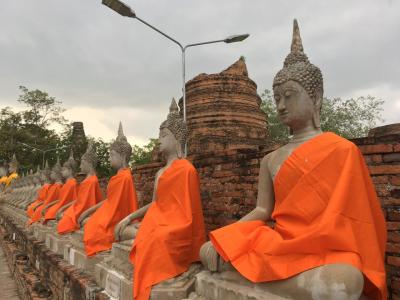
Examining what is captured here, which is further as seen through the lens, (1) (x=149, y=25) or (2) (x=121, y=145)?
(1) (x=149, y=25)

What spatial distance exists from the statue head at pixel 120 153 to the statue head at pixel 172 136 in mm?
1500

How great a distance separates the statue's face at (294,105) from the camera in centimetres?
288

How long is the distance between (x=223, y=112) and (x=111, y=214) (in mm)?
7112

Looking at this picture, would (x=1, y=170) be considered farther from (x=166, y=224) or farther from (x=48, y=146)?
(x=166, y=224)

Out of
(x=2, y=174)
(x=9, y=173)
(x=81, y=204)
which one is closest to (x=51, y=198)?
(x=81, y=204)

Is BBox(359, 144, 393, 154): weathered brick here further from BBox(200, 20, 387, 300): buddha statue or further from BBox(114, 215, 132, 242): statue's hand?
BBox(114, 215, 132, 242): statue's hand

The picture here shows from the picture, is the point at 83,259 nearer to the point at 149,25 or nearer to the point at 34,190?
the point at 149,25

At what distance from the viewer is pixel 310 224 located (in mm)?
2477

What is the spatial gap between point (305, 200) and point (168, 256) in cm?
160

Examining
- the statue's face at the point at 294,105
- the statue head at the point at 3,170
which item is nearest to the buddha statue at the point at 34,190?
the statue's face at the point at 294,105

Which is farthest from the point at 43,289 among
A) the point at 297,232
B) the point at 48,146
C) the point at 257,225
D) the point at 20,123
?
the point at 20,123

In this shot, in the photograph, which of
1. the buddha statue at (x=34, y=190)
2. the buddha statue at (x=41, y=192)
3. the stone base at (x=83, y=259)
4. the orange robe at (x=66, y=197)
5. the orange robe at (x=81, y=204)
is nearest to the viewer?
the stone base at (x=83, y=259)

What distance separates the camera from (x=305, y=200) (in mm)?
2531

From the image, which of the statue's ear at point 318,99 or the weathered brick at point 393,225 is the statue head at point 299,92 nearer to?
the statue's ear at point 318,99
